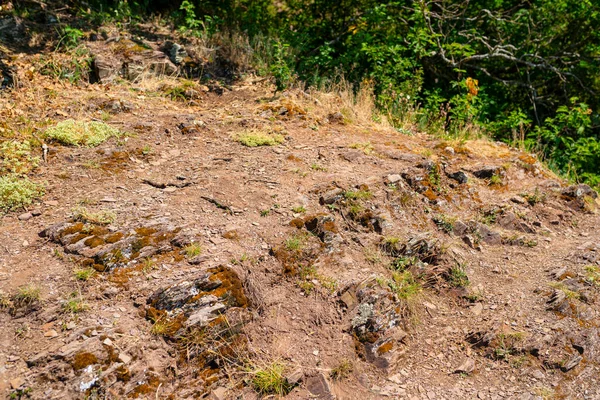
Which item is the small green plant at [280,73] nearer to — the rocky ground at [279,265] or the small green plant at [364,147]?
the rocky ground at [279,265]

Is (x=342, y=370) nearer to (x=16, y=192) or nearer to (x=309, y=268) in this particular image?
(x=309, y=268)

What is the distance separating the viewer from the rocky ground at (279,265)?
3.95m

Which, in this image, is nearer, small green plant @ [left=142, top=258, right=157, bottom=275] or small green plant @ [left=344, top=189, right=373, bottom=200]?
small green plant @ [left=142, top=258, right=157, bottom=275]

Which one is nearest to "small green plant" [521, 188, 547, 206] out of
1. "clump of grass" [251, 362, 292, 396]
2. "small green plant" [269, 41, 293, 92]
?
"small green plant" [269, 41, 293, 92]

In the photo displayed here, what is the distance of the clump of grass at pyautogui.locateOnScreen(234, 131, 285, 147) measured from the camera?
6.83 m

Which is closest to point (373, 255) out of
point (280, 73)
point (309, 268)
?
point (309, 268)

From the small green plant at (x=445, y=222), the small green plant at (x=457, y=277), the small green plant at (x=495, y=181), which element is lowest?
the small green plant at (x=457, y=277)

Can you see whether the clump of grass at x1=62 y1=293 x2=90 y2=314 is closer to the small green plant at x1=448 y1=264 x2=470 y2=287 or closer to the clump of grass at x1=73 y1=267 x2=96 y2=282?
the clump of grass at x1=73 y1=267 x2=96 y2=282

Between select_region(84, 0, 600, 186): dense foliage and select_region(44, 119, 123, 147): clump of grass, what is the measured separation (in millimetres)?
2936

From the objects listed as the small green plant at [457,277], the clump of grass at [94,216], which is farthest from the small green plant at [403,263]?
the clump of grass at [94,216]

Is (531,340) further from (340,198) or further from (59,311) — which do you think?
(59,311)

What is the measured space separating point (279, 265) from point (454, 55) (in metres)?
7.30

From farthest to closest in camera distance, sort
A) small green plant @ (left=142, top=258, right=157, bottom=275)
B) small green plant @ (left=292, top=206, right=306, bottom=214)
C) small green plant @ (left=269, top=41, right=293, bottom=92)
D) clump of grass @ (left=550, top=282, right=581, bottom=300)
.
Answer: small green plant @ (left=269, top=41, right=293, bottom=92)
small green plant @ (left=292, top=206, right=306, bottom=214)
clump of grass @ (left=550, top=282, right=581, bottom=300)
small green plant @ (left=142, top=258, right=157, bottom=275)

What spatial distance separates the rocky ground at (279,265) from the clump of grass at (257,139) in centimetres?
10
